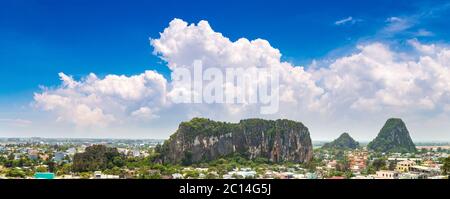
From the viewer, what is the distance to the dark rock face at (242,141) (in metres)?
11.0

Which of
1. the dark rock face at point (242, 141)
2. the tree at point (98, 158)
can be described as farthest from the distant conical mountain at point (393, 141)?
the tree at point (98, 158)

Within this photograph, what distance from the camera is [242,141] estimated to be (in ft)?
38.9

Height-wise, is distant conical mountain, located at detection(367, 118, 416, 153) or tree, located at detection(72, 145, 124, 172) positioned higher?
distant conical mountain, located at detection(367, 118, 416, 153)

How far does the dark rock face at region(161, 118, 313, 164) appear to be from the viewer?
431 inches

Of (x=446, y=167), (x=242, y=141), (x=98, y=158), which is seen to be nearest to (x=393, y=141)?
(x=242, y=141)

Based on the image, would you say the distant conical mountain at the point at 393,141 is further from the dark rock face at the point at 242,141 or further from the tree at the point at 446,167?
the tree at the point at 446,167

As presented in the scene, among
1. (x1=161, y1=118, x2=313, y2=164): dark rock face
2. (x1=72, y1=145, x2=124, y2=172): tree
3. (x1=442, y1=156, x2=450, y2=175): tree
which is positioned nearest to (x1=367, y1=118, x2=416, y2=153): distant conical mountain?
(x1=161, y1=118, x2=313, y2=164): dark rock face

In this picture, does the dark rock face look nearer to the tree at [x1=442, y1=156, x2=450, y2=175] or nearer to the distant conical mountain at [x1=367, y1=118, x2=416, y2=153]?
the distant conical mountain at [x1=367, y1=118, x2=416, y2=153]

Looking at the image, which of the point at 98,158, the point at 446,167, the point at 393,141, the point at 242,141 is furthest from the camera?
the point at 393,141

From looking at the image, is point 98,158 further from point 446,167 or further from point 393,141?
point 393,141
